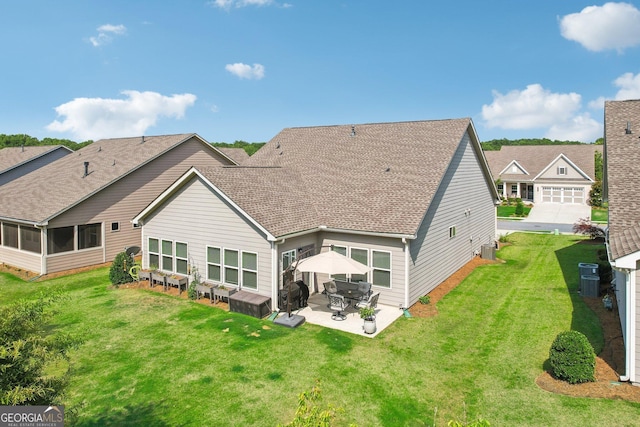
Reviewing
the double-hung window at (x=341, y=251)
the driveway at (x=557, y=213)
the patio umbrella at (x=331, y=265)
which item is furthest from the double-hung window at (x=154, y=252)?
the driveway at (x=557, y=213)

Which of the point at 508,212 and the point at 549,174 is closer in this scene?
the point at 508,212

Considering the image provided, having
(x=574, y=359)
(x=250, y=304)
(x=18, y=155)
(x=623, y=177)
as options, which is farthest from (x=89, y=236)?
(x=623, y=177)

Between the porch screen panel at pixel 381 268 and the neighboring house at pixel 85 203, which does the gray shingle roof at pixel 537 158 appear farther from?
the neighboring house at pixel 85 203

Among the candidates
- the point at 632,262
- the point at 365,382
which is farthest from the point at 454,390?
the point at 632,262

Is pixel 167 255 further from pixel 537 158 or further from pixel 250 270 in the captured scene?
pixel 537 158

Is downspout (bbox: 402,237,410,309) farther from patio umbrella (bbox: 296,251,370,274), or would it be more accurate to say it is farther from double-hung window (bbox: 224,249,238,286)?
double-hung window (bbox: 224,249,238,286)

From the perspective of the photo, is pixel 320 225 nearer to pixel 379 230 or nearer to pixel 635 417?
pixel 379 230
